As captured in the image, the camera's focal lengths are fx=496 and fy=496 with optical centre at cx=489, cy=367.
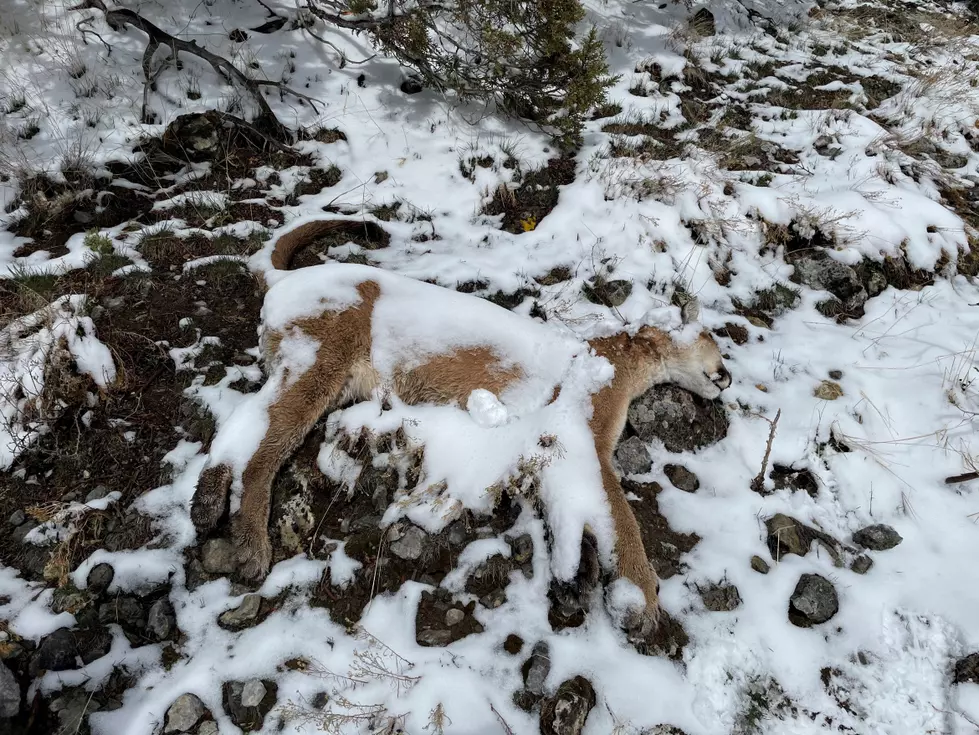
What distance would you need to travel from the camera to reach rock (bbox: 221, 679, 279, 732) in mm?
2500

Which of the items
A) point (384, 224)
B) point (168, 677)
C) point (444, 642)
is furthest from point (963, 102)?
point (168, 677)

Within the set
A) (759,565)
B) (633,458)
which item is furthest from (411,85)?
(759,565)

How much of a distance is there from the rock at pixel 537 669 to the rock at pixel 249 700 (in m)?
1.32

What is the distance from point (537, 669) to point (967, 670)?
225 cm

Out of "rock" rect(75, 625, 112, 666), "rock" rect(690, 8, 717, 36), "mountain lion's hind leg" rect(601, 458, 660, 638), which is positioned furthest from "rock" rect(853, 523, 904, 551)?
"rock" rect(690, 8, 717, 36)

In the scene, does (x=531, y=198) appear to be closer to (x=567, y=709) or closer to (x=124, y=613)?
(x=567, y=709)

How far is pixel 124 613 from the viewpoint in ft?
9.20

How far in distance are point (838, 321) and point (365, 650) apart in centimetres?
508

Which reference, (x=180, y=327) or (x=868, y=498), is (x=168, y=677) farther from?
(x=868, y=498)

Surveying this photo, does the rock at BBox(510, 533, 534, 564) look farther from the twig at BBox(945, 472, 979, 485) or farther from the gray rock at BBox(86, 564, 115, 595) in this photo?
the twig at BBox(945, 472, 979, 485)

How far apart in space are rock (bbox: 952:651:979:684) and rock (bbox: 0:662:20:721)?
472cm

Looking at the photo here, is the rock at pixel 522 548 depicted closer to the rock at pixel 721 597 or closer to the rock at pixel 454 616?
the rock at pixel 454 616

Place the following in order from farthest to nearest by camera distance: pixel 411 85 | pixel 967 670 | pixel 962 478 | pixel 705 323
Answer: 1. pixel 411 85
2. pixel 705 323
3. pixel 962 478
4. pixel 967 670

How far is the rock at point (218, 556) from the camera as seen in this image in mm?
3031
